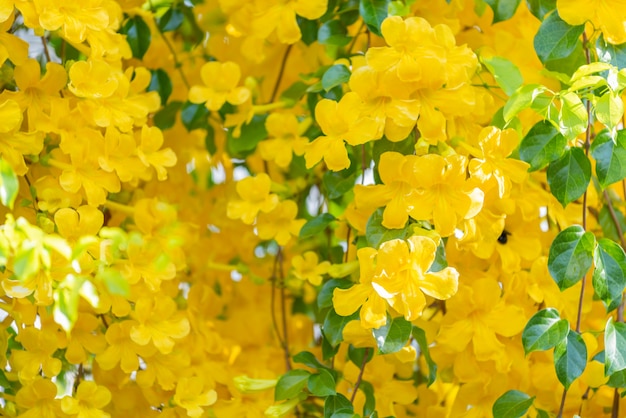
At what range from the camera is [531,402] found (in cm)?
97

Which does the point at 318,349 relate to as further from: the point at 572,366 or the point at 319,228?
the point at 572,366

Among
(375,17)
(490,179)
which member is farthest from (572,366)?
(375,17)

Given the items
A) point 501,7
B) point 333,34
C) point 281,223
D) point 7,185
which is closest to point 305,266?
point 281,223

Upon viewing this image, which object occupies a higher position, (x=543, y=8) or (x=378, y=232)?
(x=543, y=8)

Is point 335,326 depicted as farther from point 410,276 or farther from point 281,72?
point 281,72

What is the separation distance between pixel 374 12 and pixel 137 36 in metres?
0.33

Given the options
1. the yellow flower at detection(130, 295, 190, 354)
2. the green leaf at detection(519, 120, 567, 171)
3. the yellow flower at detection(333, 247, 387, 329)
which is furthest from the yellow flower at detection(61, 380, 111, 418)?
the green leaf at detection(519, 120, 567, 171)

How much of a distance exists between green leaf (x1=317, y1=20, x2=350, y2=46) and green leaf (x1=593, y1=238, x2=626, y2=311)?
15.4 inches

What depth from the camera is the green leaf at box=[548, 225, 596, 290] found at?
2.97 feet

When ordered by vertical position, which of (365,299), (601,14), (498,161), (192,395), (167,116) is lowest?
(192,395)

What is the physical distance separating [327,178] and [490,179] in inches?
8.9

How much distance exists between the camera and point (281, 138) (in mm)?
1188

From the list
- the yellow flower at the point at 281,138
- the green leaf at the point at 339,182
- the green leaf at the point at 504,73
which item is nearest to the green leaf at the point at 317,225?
the green leaf at the point at 339,182

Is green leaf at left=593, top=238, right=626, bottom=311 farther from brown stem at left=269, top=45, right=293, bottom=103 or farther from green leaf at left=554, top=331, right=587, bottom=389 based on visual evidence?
brown stem at left=269, top=45, right=293, bottom=103
